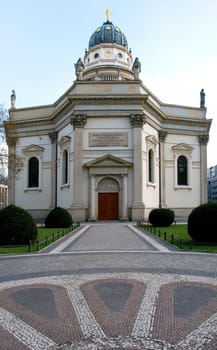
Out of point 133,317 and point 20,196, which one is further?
point 20,196

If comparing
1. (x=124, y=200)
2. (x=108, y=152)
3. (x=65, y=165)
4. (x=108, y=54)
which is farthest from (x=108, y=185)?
(x=108, y=54)

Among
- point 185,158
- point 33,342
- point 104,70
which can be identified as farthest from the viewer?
point 104,70

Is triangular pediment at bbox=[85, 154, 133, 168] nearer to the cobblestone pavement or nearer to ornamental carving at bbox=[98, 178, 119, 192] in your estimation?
ornamental carving at bbox=[98, 178, 119, 192]

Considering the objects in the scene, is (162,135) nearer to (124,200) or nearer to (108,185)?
(108,185)

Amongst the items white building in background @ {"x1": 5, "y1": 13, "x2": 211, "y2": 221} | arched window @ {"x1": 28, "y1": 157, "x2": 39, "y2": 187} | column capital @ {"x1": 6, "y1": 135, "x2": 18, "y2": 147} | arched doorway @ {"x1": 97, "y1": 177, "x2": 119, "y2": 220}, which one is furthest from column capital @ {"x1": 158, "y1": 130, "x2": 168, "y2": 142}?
column capital @ {"x1": 6, "y1": 135, "x2": 18, "y2": 147}

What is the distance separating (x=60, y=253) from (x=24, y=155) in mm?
29919

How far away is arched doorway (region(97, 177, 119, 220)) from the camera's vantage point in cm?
3369

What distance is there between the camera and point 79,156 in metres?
33.2

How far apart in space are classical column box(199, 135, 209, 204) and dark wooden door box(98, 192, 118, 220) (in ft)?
43.4

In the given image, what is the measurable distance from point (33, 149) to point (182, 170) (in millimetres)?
19170

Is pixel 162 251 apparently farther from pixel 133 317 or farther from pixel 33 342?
pixel 33 342

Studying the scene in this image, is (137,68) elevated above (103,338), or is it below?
above

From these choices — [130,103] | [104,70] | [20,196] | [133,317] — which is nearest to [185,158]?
[130,103]

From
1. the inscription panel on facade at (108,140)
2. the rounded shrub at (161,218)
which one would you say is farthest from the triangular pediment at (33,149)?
the rounded shrub at (161,218)
